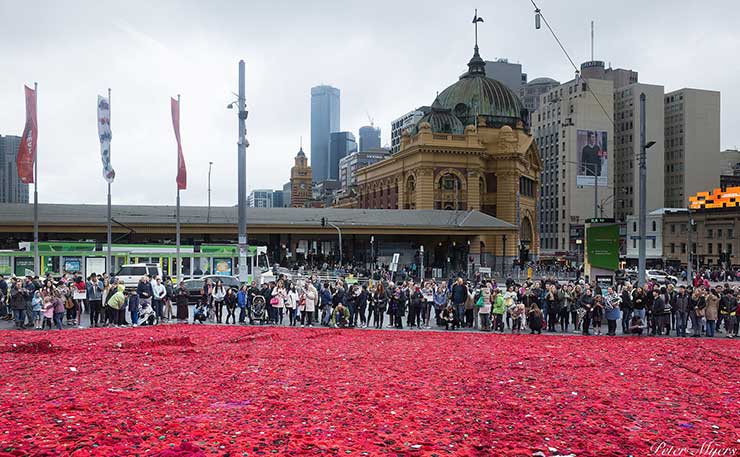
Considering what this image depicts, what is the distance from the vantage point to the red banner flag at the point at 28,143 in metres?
30.0

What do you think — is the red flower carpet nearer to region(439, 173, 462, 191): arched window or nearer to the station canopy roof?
the station canopy roof

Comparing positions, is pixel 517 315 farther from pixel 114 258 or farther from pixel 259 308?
pixel 114 258

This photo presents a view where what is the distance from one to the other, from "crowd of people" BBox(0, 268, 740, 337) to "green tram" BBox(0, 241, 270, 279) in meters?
14.0

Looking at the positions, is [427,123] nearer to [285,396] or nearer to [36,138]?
[36,138]

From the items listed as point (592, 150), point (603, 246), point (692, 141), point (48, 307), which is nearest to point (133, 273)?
point (48, 307)

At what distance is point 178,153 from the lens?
33.4 m

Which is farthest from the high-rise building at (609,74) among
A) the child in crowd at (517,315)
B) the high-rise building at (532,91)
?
the child in crowd at (517,315)

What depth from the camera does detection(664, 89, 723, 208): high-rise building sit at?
13750 centimetres

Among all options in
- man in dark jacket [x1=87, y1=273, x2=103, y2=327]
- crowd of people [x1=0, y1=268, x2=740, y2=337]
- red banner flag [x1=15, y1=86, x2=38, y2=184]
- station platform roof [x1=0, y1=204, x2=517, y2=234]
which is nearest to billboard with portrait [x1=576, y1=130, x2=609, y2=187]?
station platform roof [x1=0, y1=204, x2=517, y2=234]

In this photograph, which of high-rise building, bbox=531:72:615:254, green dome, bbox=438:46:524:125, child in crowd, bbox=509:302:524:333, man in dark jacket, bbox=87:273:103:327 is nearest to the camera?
child in crowd, bbox=509:302:524:333

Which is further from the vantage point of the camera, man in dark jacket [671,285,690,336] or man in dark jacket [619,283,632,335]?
man in dark jacket [619,283,632,335]

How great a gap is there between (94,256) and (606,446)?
37.0m

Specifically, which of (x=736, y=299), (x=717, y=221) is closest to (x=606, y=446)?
(x=736, y=299)

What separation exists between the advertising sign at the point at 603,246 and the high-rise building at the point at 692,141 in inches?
4653
